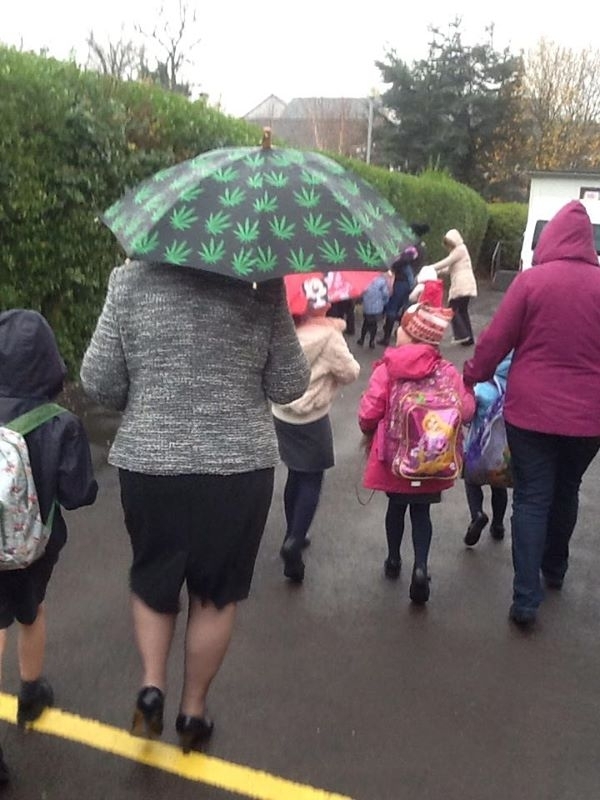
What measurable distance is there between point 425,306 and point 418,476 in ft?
2.64

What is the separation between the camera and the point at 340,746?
309 cm

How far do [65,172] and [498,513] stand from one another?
398 cm

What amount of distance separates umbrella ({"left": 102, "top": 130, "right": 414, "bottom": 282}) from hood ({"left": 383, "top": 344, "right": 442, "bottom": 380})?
1.43 metres

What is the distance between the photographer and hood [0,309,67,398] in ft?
8.89

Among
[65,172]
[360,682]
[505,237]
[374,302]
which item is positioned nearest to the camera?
[360,682]

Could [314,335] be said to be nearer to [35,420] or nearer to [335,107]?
[35,420]

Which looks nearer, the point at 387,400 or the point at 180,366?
the point at 180,366

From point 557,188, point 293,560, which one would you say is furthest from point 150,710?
point 557,188

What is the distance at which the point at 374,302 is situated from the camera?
1182cm

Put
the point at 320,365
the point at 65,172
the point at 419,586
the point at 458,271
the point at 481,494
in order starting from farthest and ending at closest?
the point at 458,271 < the point at 65,172 < the point at 481,494 < the point at 320,365 < the point at 419,586

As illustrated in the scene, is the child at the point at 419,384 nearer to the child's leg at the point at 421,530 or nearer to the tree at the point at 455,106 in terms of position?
the child's leg at the point at 421,530

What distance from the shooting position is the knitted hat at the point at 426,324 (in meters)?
4.04

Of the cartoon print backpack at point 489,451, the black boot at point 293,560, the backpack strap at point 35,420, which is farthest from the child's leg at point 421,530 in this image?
the backpack strap at point 35,420

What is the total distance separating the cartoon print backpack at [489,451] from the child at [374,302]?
7.15 metres
